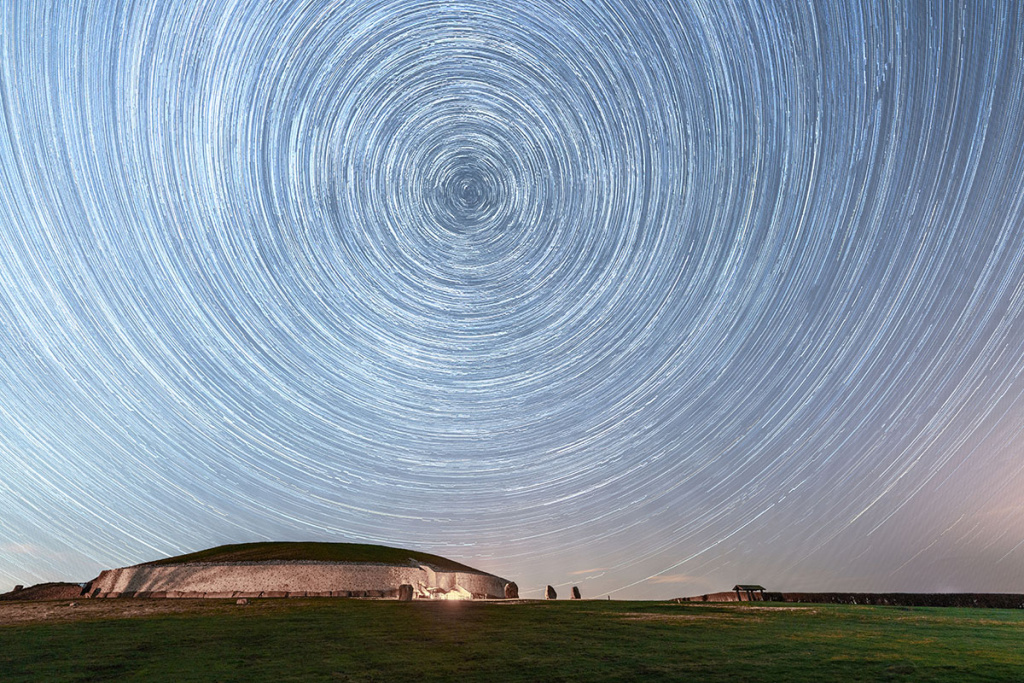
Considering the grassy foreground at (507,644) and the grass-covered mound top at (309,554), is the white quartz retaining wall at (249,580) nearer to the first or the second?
the grass-covered mound top at (309,554)

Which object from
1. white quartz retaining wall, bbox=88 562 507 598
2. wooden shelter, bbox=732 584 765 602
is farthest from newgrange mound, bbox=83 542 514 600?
wooden shelter, bbox=732 584 765 602

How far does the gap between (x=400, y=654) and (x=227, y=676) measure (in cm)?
398

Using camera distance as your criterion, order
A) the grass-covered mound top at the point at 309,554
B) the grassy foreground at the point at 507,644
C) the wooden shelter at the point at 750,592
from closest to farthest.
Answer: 1. the grassy foreground at the point at 507,644
2. the wooden shelter at the point at 750,592
3. the grass-covered mound top at the point at 309,554

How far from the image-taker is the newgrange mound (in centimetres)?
4284

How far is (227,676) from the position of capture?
13516mm

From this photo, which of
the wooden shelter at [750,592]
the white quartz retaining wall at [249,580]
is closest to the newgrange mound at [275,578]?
the white quartz retaining wall at [249,580]

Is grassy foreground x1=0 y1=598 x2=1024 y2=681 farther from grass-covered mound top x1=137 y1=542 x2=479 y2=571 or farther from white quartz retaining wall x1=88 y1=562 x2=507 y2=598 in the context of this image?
grass-covered mound top x1=137 y1=542 x2=479 y2=571

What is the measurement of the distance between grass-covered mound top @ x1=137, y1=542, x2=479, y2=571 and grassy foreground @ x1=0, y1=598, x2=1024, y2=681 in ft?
70.8

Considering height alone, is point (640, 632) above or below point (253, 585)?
below

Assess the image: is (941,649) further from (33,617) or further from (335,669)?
(33,617)

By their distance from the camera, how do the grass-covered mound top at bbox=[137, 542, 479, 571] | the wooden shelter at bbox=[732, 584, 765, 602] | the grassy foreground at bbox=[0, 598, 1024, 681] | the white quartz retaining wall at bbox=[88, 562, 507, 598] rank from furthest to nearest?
the grass-covered mound top at bbox=[137, 542, 479, 571], the white quartz retaining wall at bbox=[88, 562, 507, 598], the wooden shelter at bbox=[732, 584, 765, 602], the grassy foreground at bbox=[0, 598, 1024, 681]

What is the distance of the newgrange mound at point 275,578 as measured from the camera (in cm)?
4284

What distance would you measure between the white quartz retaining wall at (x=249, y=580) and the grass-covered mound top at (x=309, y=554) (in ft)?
5.37

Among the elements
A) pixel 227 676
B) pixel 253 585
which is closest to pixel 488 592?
pixel 253 585
